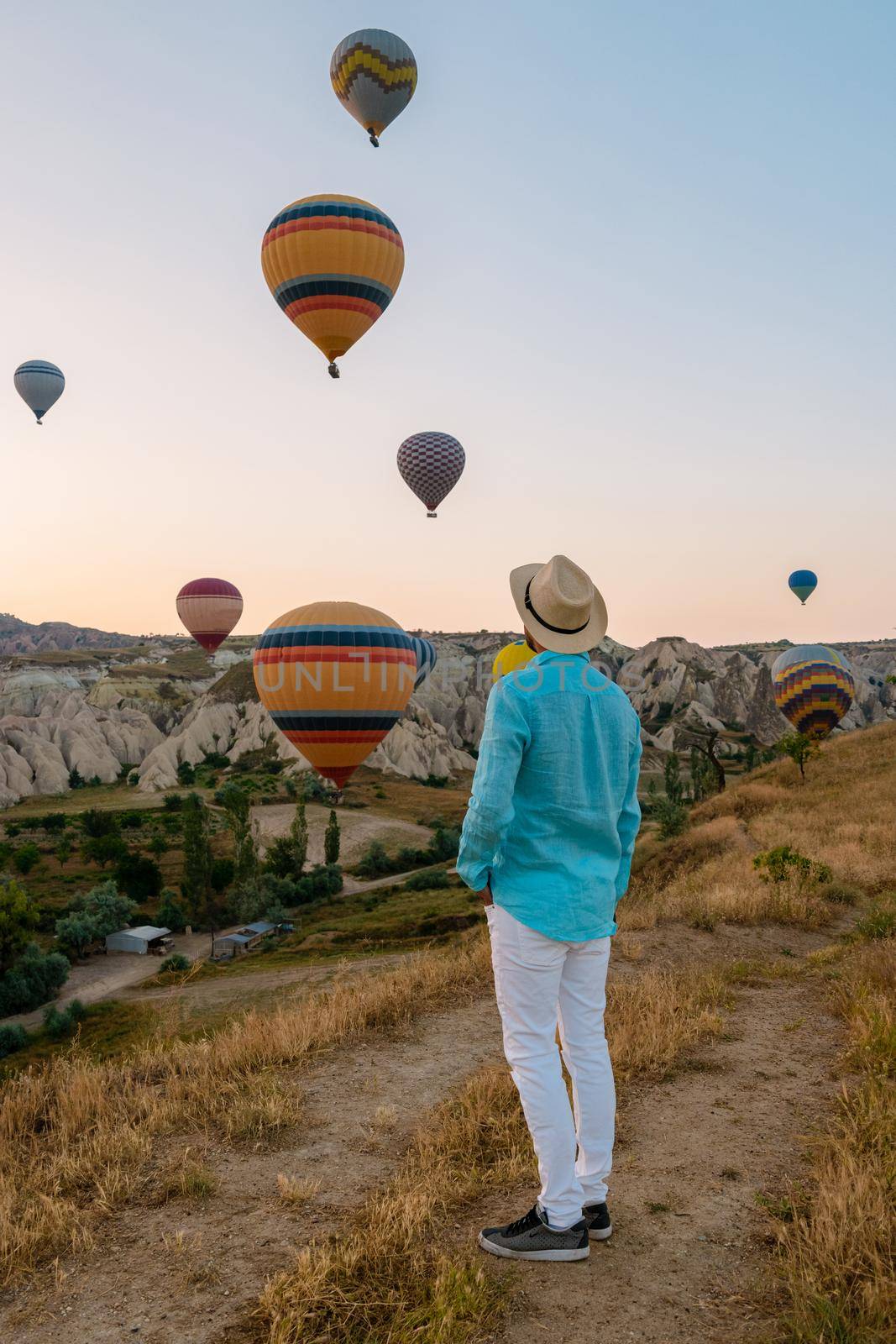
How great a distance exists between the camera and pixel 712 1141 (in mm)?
4293

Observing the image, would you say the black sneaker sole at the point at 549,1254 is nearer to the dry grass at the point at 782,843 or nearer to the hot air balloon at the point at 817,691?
the dry grass at the point at 782,843

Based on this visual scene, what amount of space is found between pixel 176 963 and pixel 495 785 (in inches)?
1430

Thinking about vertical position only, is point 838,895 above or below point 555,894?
below

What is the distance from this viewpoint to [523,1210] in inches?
146

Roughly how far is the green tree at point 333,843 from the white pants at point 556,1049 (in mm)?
49535

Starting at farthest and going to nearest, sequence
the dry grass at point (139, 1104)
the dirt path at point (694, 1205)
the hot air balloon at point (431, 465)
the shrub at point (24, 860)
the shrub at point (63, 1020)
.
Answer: the shrub at point (24, 860) → the hot air balloon at point (431, 465) → the shrub at point (63, 1020) → the dry grass at point (139, 1104) → the dirt path at point (694, 1205)

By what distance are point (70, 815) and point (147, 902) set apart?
2190cm

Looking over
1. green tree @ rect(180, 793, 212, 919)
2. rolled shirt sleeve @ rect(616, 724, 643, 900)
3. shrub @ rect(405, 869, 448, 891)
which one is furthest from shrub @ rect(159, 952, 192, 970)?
rolled shirt sleeve @ rect(616, 724, 643, 900)

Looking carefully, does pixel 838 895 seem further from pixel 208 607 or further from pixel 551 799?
pixel 208 607

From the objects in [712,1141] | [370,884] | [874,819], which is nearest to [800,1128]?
[712,1141]

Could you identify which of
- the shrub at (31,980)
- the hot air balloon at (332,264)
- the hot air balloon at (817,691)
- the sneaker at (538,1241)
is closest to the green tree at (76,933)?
the shrub at (31,980)

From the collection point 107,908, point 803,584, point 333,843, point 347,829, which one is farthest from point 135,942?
point 803,584

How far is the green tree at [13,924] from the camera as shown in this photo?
34.6 meters

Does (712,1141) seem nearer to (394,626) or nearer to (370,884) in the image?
(394,626)
